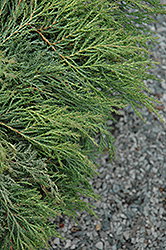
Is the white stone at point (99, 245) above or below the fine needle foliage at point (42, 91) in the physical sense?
below

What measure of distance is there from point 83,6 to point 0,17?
0.67 m

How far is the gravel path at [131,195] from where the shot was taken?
2744 millimetres

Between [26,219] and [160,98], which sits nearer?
[26,219]

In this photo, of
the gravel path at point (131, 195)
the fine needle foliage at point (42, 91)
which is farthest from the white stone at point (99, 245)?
the fine needle foliage at point (42, 91)

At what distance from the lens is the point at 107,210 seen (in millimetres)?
2875

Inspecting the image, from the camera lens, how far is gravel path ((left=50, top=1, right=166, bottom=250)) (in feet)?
9.00

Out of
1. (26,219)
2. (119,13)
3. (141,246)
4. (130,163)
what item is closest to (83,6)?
(119,13)

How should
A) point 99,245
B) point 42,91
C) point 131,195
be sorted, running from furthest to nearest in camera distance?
1. point 131,195
2. point 99,245
3. point 42,91

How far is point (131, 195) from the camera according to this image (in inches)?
116

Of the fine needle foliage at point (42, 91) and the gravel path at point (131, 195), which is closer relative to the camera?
the fine needle foliage at point (42, 91)

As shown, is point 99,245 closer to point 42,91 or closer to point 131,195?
point 131,195

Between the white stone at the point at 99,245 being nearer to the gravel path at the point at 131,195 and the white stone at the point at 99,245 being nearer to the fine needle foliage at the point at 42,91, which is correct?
the gravel path at the point at 131,195

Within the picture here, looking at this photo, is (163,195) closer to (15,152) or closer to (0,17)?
(15,152)

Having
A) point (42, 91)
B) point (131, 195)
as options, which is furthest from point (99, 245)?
point (42, 91)
